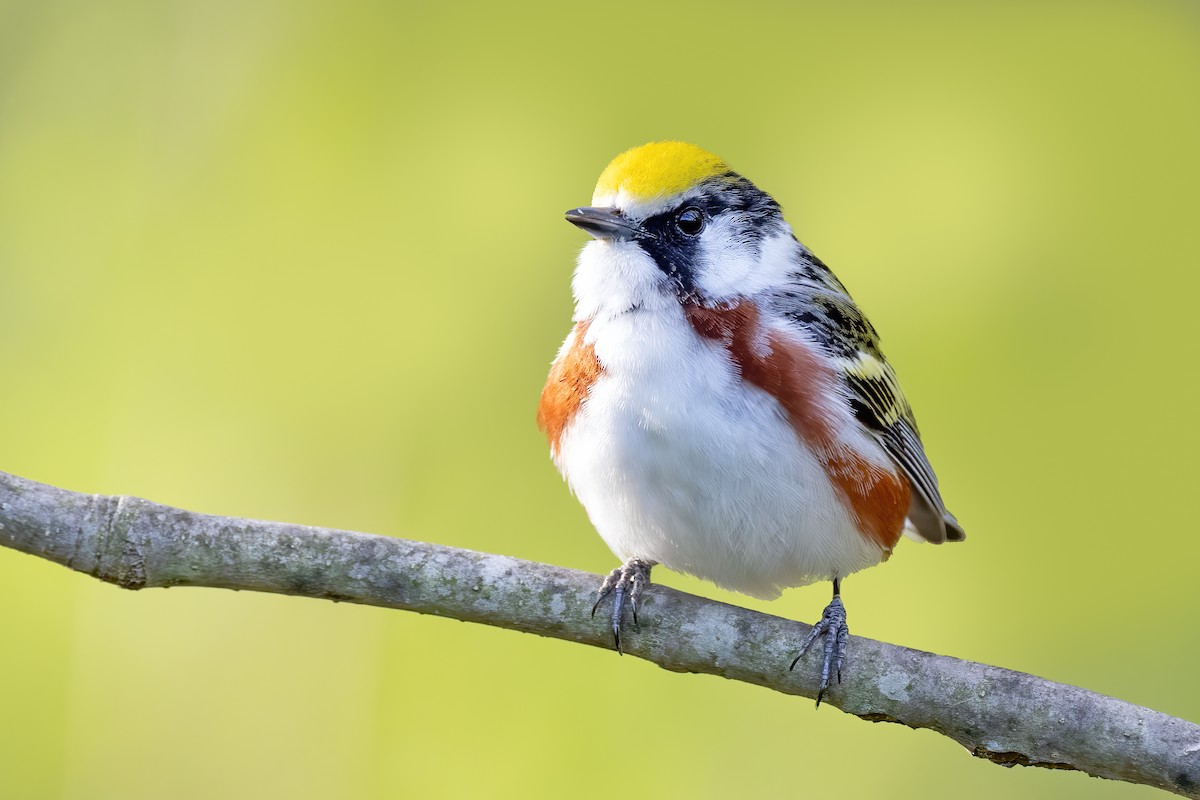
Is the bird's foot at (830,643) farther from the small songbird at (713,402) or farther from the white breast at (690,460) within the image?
the white breast at (690,460)

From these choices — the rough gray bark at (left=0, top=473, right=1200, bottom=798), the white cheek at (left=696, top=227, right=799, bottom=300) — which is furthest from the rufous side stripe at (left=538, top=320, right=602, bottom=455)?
the rough gray bark at (left=0, top=473, right=1200, bottom=798)

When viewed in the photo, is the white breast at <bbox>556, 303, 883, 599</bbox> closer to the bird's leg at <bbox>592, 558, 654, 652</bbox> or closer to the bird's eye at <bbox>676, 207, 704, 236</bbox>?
the bird's leg at <bbox>592, 558, 654, 652</bbox>

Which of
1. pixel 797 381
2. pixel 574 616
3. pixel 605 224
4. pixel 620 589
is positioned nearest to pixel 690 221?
pixel 605 224

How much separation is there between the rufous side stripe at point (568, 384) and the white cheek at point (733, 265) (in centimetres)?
43

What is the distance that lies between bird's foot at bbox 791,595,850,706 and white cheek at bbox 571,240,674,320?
109 cm

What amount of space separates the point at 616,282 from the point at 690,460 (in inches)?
24.7

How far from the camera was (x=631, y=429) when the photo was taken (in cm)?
374

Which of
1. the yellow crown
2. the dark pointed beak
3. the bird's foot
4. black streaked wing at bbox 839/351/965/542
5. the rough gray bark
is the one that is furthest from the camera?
black streaked wing at bbox 839/351/965/542

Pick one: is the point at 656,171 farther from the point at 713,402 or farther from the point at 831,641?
the point at 831,641

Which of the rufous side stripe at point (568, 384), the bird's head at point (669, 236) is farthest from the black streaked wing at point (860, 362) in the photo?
the rufous side stripe at point (568, 384)

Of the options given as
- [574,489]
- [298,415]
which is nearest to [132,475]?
[298,415]

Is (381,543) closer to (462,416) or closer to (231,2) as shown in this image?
(462,416)

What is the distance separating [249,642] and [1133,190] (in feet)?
16.1

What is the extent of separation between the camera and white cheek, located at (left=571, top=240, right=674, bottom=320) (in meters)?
Result: 3.85
